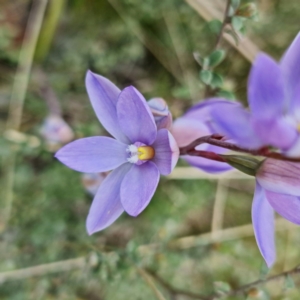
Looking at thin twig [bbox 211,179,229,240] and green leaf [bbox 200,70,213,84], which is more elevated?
green leaf [bbox 200,70,213,84]

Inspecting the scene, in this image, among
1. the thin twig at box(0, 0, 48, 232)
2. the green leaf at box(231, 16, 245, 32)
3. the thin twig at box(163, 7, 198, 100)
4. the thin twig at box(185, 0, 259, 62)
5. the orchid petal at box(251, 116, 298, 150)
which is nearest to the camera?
the orchid petal at box(251, 116, 298, 150)

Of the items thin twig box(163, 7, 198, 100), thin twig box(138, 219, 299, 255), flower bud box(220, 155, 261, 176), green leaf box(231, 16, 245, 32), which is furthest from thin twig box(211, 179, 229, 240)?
flower bud box(220, 155, 261, 176)

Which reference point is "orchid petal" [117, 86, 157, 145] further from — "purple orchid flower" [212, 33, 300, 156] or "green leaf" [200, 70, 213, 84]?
"green leaf" [200, 70, 213, 84]

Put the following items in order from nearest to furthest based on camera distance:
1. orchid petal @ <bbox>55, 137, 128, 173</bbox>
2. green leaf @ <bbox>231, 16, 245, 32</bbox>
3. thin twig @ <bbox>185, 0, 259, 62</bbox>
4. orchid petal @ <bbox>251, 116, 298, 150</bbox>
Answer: orchid petal @ <bbox>251, 116, 298, 150</bbox> → orchid petal @ <bbox>55, 137, 128, 173</bbox> → green leaf @ <bbox>231, 16, 245, 32</bbox> → thin twig @ <bbox>185, 0, 259, 62</bbox>

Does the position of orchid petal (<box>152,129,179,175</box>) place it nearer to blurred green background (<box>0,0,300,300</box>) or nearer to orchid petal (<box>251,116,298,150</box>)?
orchid petal (<box>251,116,298,150</box>)

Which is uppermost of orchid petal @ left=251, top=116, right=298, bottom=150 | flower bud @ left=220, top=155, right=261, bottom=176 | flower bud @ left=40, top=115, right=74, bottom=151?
orchid petal @ left=251, top=116, right=298, bottom=150

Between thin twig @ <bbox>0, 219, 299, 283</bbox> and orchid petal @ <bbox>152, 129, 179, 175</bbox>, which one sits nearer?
orchid petal @ <bbox>152, 129, 179, 175</bbox>

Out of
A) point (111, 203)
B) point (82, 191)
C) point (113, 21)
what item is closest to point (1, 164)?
point (82, 191)
